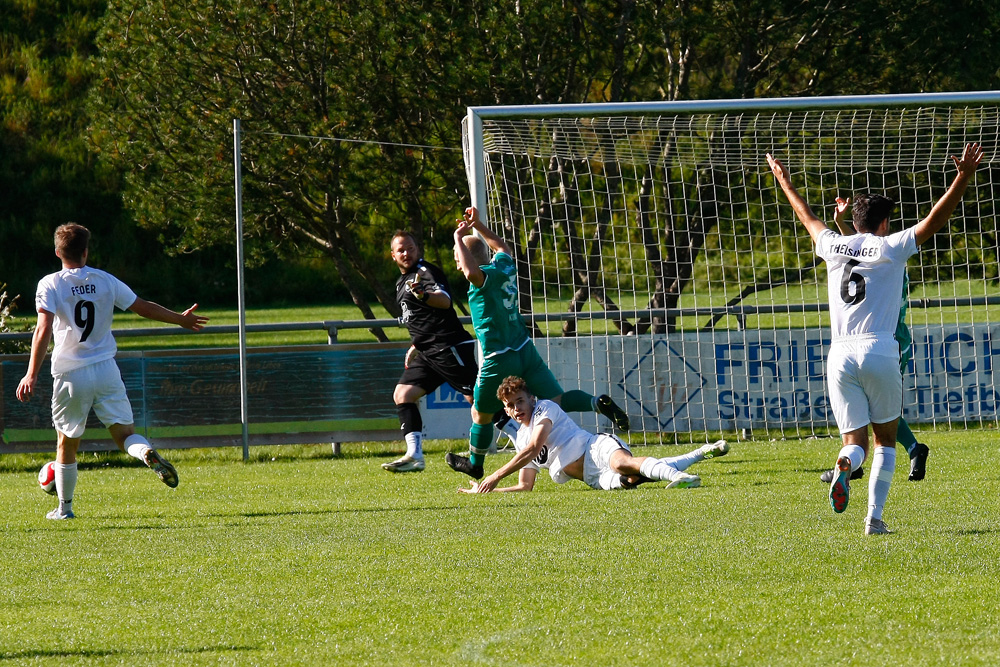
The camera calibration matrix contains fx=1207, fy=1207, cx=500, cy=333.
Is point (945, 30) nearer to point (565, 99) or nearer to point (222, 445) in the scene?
point (565, 99)

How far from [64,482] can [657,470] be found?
13.4ft

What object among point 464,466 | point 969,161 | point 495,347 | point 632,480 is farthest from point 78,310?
point 969,161

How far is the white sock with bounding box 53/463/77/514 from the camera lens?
8141mm

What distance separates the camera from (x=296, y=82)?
16.4m

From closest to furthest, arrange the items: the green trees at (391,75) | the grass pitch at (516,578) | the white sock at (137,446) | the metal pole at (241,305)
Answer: the grass pitch at (516,578), the white sock at (137,446), the metal pole at (241,305), the green trees at (391,75)

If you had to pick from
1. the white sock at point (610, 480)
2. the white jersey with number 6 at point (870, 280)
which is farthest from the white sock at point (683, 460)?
the white jersey with number 6 at point (870, 280)

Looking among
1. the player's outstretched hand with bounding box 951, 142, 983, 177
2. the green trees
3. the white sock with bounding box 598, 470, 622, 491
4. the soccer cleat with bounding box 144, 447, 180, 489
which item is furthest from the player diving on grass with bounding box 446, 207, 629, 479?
the green trees

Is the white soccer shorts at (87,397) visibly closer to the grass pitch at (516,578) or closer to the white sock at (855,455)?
the grass pitch at (516,578)

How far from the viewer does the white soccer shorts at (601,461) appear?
8.77 metres

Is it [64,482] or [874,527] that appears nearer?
[874,527]

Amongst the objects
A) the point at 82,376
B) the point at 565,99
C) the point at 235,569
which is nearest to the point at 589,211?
the point at 565,99

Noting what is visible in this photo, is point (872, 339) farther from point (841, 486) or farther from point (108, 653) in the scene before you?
point (108, 653)

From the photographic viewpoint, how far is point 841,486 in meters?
6.19

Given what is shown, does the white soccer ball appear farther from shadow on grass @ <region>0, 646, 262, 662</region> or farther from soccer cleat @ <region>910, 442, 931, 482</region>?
soccer cleat @ <region>910, 442, 931, 482</region>
